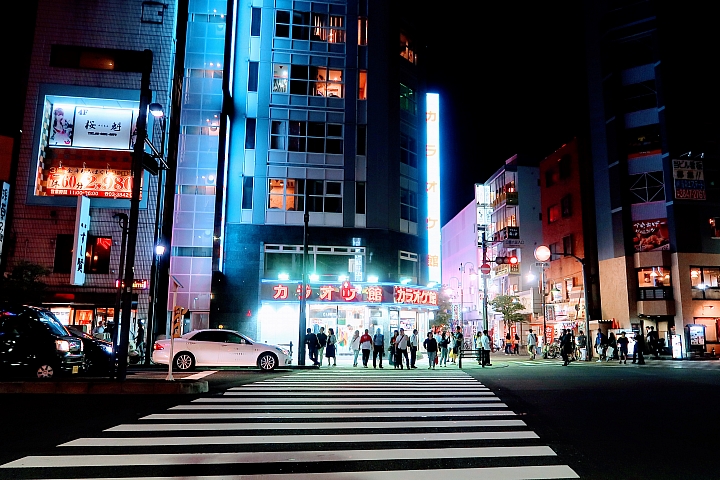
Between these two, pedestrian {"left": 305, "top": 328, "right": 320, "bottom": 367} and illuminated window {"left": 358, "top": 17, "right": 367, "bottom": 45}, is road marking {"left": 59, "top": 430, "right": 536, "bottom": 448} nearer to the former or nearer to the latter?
pedestrian {"left": 305, "top": 328, "right": 320, "bottom": 367}

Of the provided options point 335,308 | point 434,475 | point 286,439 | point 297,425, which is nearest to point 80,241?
point 335,308

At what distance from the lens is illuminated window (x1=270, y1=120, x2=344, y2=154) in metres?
34.6

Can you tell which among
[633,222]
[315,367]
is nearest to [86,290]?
[315,367]

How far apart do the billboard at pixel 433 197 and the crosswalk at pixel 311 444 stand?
85.3ft

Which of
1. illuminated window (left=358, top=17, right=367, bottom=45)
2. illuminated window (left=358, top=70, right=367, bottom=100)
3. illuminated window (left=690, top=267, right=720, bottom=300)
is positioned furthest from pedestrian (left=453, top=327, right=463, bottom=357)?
illuminated window (left=358, top=17, right=367, bottom=45)

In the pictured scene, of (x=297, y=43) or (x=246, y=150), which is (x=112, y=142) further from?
(x=297, y=43)

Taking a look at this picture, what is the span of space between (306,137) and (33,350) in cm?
2263

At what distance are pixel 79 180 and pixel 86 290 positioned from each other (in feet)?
21.5

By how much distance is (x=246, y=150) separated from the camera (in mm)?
34188

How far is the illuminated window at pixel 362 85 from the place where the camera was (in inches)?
1421

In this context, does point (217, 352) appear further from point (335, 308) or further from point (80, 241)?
point (80, 241)

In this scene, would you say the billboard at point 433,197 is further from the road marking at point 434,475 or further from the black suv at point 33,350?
the road marking at point 434,475

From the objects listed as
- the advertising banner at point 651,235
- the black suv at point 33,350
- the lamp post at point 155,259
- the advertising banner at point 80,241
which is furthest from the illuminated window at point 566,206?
the black suv at point 33,350

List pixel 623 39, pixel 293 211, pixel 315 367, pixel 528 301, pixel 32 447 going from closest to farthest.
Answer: pixel 32 447 < pixel 315 367 < pixel 293 211 < pixel 623 39 < pixel 528 301
